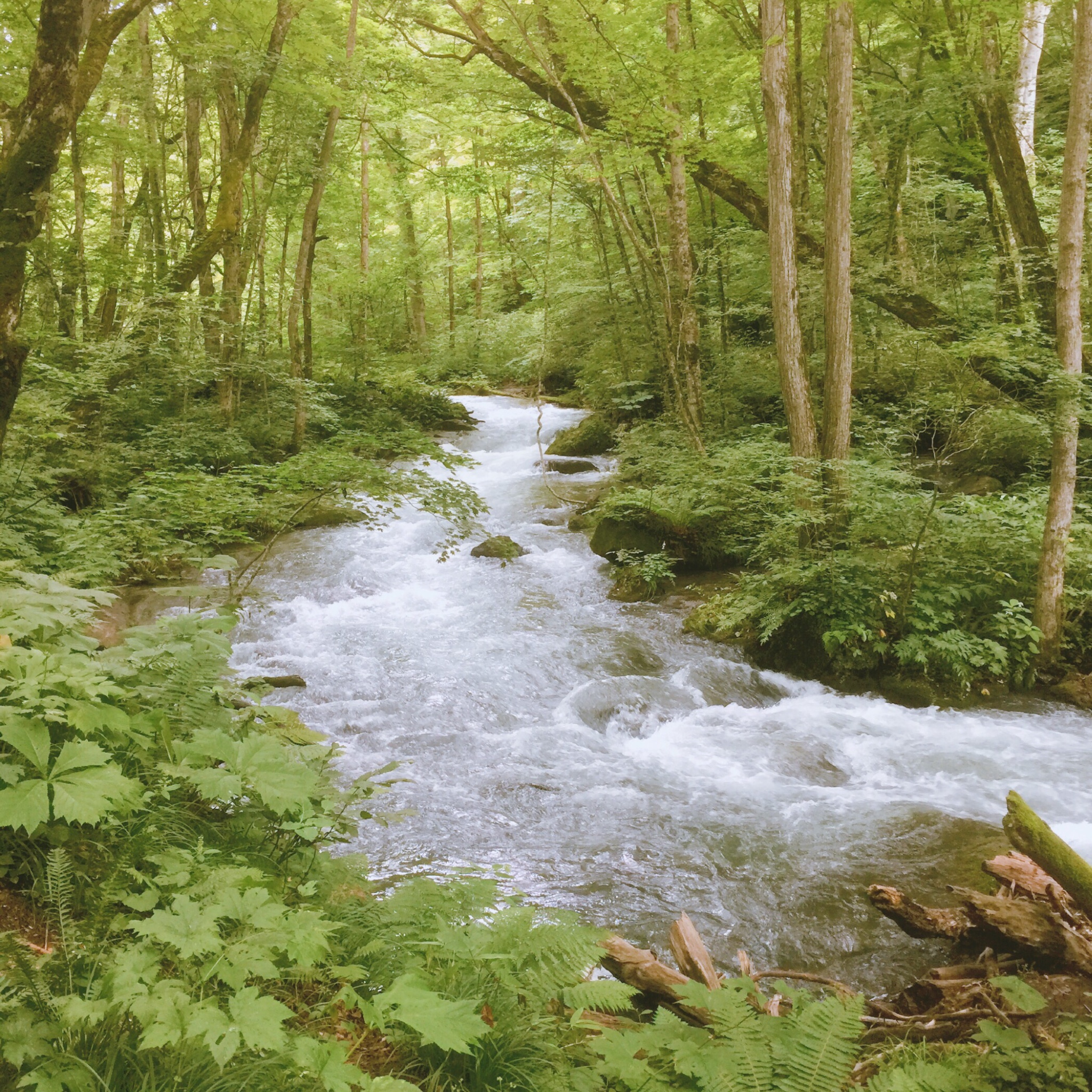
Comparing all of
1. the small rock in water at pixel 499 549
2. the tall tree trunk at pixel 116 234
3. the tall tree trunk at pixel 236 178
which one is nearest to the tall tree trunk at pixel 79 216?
the tall tree trunk at pixel 116 234

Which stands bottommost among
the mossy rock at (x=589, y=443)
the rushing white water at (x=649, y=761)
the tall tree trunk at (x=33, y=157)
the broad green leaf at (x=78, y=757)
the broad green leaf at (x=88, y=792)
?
the rushing white water at (x=649, y=761)

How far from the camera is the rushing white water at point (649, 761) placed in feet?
16.3

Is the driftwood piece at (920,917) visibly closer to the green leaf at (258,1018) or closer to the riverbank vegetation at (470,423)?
the riverbank vegetation at (470,423)

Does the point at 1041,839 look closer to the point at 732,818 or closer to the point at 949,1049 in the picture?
the point at 949,1049

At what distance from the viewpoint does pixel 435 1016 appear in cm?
203

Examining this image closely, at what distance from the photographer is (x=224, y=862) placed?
266 centimetres

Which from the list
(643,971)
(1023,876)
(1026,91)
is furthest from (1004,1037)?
(1026,91)

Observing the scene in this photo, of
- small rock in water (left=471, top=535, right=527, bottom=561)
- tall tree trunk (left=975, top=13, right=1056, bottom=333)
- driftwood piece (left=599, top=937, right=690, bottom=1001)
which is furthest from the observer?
small rock in water (left=471, top=535, right=527, bottom=561)

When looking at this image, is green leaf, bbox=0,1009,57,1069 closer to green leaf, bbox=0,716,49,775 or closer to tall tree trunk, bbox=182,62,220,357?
green leaf, bbox=0,716,49,775

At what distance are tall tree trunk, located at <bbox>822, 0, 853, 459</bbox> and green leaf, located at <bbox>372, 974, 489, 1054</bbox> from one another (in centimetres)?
790

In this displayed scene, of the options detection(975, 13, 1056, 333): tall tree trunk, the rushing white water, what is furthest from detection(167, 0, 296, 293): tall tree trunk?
detection(975, 13, 1056, 333): tall tree trunk

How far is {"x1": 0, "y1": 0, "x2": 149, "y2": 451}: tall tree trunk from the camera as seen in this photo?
496cm

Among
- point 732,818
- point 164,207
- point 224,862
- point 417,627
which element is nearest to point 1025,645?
point 732,818

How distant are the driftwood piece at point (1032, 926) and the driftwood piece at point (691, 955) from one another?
1468 millimetres
